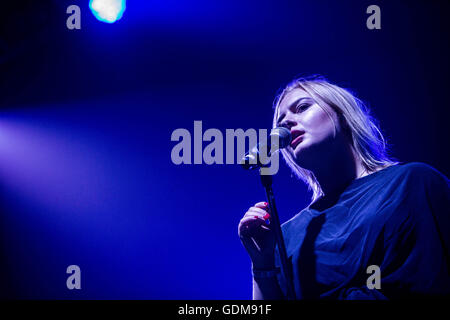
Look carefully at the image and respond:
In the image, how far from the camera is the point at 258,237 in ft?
5.92

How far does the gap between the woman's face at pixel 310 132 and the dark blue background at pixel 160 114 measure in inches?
11.4

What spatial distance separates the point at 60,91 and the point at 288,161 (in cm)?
173

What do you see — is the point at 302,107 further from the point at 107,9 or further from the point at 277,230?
the point at 107,9

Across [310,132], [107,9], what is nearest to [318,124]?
[310,132]

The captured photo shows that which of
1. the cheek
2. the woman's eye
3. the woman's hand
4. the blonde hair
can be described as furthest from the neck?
the woman's hand

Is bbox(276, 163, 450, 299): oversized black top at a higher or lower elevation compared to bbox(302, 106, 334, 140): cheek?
lower

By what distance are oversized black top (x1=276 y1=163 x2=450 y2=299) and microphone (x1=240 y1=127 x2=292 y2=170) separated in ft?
1.63

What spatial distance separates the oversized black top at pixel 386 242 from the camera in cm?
149

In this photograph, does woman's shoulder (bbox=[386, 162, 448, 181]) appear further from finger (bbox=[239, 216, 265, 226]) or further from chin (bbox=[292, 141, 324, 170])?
finger (bbox=[239, 216, 265, 226])

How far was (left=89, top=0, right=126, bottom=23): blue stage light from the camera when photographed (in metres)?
2.43

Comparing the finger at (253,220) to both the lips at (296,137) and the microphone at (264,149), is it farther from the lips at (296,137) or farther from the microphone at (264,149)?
the lips at (296,137)

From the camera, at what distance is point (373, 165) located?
1819 mm
